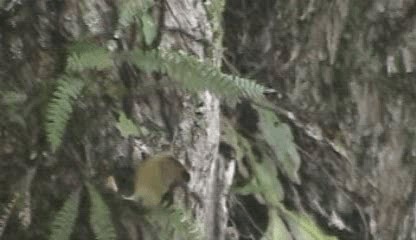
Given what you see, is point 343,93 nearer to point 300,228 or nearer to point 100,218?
point 300,228

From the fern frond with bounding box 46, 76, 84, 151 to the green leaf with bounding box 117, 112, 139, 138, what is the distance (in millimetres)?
92

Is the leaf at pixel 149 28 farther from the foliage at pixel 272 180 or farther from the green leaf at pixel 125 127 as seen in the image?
the foliage at pixel 272 180

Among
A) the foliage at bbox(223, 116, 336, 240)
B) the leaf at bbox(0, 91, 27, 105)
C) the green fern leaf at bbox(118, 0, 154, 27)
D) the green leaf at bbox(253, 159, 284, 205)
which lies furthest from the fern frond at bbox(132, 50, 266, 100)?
the green leaf at bbox(253, 159, 284, 205)

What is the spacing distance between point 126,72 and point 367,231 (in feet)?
3.66

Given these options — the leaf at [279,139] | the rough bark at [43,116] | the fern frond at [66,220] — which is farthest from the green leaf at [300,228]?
the fern frond at [66,220]

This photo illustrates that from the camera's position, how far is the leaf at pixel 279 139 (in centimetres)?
185

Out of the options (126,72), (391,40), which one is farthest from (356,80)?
(126,72)

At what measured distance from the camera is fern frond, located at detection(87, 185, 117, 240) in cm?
114

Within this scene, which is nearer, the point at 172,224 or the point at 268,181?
the point at 172,224

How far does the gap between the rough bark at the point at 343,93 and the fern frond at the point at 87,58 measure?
896mm

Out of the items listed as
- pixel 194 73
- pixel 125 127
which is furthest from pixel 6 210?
pixel 194 73

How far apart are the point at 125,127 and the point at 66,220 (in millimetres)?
171

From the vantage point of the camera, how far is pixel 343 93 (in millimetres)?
2061

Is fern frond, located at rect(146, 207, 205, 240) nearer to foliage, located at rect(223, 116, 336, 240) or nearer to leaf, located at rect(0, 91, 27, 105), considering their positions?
leaf, located at rect(0, 91, 27, 105)
